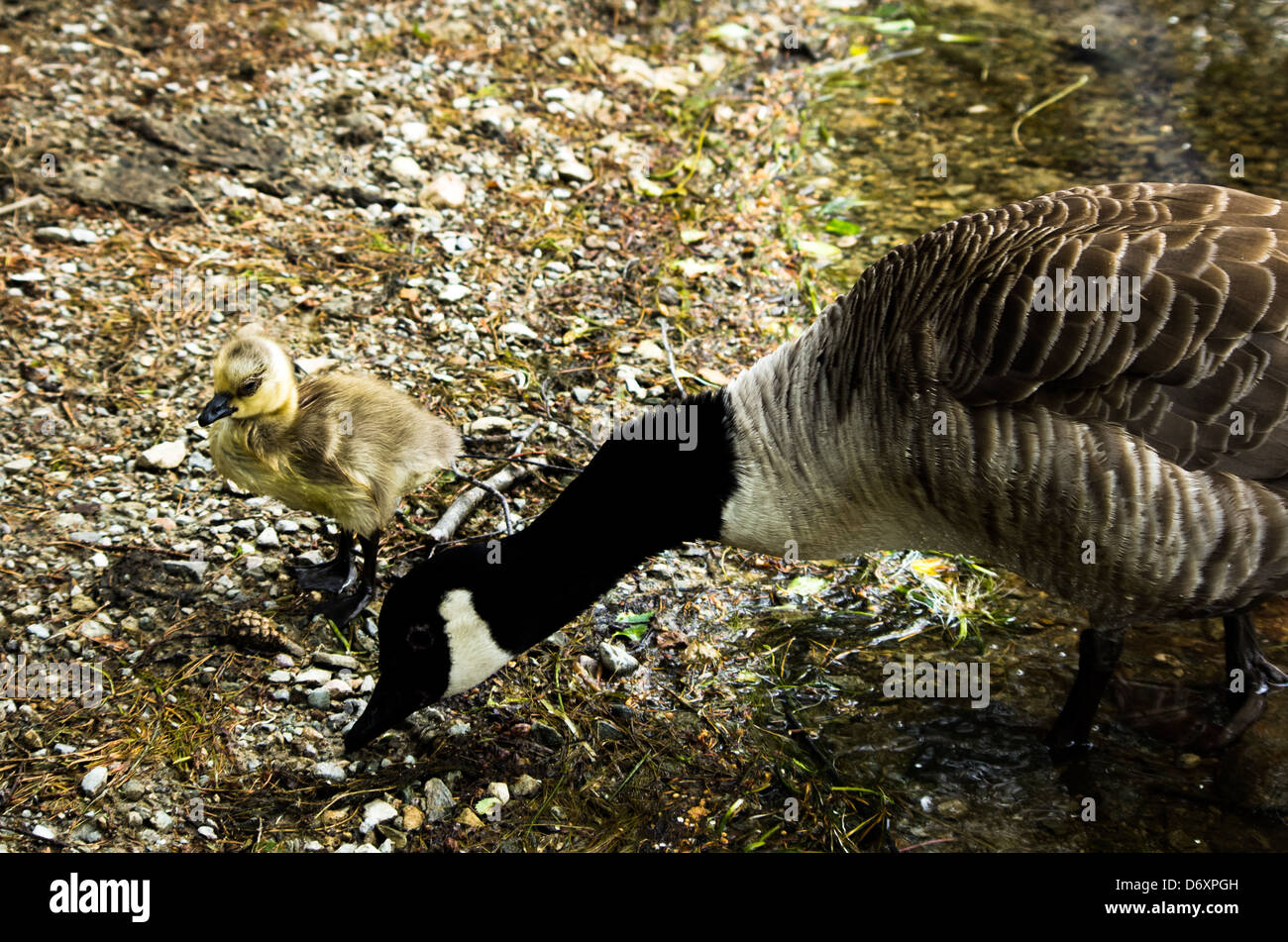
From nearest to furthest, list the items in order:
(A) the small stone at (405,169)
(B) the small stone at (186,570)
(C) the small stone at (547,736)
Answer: (C) the small stone at (547,736) → (B) the small stone at (186,570) → (A) the small stone at (405,169)

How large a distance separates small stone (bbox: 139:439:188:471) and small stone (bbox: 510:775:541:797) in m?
2.12

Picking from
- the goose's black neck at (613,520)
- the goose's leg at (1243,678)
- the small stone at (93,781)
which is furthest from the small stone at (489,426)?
the goose's leg at (1243,678)

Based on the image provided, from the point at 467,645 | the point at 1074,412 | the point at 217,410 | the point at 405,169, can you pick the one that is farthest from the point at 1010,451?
the point at 405,169

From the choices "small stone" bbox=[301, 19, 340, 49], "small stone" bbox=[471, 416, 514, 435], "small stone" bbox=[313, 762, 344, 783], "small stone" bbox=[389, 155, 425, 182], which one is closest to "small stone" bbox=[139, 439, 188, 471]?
"small stone" bbox=[471, 416, 514, 435]

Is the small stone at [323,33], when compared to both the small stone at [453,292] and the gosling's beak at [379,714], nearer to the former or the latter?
the small stone at [453,292]

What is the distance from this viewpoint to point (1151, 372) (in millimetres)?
3117

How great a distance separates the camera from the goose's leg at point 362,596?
13.3 ft

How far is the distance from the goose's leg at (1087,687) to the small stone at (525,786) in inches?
69.4

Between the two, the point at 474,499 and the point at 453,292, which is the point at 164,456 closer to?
the point at 474,499

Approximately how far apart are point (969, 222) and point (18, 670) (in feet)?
11.6

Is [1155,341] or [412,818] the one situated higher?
[1155,341]

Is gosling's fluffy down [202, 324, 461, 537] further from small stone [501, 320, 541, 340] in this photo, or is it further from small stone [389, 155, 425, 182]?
small stone [389, 155, 425, 182]

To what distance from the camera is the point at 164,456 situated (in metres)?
4.60

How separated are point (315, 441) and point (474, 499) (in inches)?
33.3
